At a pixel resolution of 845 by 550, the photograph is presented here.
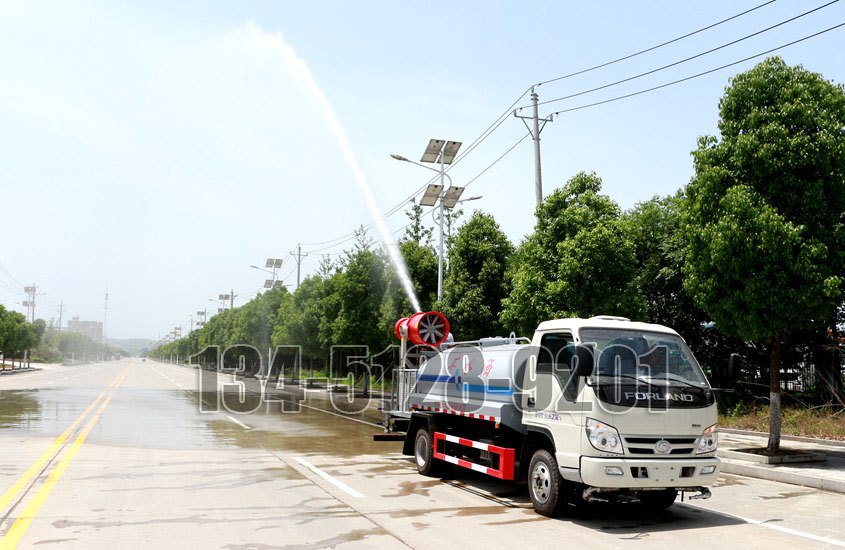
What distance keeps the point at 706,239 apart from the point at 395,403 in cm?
715

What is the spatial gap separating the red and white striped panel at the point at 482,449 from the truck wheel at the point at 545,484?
328 millimetres

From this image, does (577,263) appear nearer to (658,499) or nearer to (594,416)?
(658,499)

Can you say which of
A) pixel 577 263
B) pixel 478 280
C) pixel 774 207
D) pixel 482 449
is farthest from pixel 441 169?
pixel 482 449

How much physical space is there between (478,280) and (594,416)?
16.8 metres

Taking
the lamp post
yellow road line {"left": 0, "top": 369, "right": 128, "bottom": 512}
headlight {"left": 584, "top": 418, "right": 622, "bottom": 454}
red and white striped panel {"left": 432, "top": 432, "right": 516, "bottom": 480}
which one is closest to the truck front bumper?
headlight {"left": 584, "top": 418, "right": 622, "bottom": 454}

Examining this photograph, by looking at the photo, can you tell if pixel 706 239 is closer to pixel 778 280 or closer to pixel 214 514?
pixel 778 280

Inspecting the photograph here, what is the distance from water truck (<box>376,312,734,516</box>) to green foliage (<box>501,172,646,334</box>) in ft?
22.2

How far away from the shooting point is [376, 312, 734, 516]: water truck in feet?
25.9

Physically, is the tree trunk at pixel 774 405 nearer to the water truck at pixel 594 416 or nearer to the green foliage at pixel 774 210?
the green foliage at pixel 774 210

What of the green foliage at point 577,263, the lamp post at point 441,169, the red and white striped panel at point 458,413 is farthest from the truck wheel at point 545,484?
the lamp post at point 441,169

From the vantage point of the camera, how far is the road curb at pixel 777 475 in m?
11.2

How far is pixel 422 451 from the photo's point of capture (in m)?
11.9

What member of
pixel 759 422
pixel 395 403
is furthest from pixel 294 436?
pixel 759 422

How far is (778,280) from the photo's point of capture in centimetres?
1303
